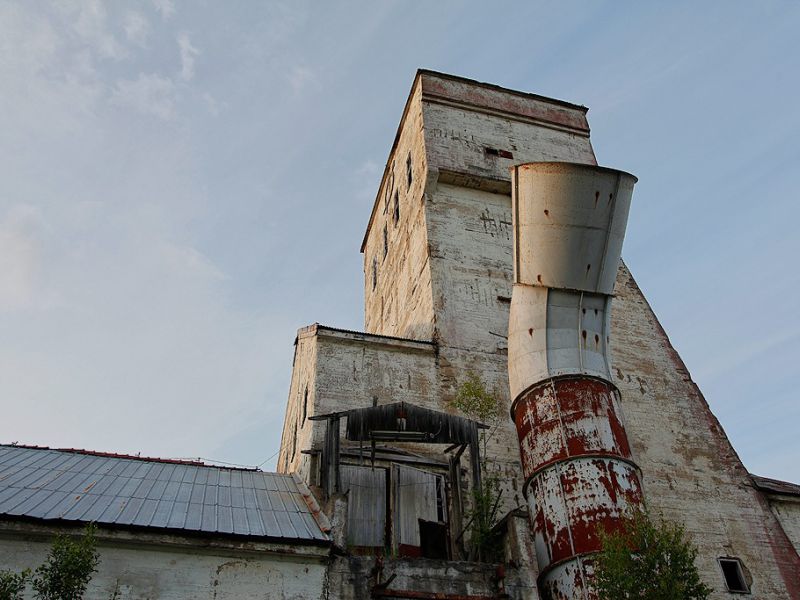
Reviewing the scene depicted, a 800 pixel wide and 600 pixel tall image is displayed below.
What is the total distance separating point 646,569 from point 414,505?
4.95 meters

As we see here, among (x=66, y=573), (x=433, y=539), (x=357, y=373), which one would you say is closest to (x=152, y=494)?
(x=66, y=573)

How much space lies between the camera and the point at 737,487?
17.3 meters

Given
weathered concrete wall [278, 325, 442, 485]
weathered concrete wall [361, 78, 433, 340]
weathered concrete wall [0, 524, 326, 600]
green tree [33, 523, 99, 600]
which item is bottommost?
green tree [33, 523, 99, 600]

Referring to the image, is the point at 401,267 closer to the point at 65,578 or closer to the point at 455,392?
the point at 455,392

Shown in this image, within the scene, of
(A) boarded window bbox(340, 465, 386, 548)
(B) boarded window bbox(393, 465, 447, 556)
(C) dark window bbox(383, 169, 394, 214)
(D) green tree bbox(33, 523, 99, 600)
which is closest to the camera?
(D) green tree bbox(33, 523, 99, 600)

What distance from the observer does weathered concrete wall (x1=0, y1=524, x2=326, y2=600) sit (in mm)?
9883

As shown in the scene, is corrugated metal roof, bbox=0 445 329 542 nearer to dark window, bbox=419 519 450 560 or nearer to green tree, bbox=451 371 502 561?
dark window, bbox=419 519 450 560

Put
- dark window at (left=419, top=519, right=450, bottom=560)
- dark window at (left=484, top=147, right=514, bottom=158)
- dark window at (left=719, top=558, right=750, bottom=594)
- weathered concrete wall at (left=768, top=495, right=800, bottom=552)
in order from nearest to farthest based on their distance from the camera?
dark window at (left=419, top=519, right=450, bottom=560) → dark window at (left=719, top=558, right=750, bottom=594) → weathered concrete wall at (left=768, top=495, right=800, bottom=552) → dark window at (left=484, top=147, right=514, bottom=158)

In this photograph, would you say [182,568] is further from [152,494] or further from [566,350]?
[566,350]

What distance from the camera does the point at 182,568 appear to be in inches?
404

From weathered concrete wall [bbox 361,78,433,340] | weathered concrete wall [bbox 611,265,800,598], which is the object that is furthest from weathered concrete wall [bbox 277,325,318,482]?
weathered concrete wall [bbox 611,265,800,598]

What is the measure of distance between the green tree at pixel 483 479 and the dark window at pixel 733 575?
17.1ft

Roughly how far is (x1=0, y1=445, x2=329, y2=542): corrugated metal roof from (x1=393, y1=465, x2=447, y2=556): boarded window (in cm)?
188

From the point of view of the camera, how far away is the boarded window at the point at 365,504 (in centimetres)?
1338
